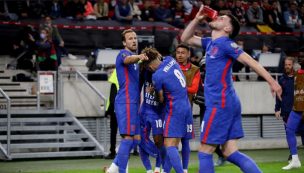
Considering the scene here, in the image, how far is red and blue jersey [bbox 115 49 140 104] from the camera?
1289 centimetres

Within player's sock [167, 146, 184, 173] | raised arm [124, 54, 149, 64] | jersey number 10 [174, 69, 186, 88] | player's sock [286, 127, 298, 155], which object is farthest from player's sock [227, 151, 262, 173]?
player's sock [286, 127, 298, 155]

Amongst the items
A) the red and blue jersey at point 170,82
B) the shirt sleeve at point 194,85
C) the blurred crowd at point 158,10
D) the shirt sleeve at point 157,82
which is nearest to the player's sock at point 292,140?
the shirt sleeve at point 194,85

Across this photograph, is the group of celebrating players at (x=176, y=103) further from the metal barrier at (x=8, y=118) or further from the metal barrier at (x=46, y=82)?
the metal barrier at (x=46, y=82)

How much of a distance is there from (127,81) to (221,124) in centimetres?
301

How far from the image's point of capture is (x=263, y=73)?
959cm

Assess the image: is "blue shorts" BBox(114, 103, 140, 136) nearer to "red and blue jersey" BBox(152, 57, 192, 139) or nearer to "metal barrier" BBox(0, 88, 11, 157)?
"red and blue jersey" BBox(152, 57, 192, 139)

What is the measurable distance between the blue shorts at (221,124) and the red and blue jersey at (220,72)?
0.08 m

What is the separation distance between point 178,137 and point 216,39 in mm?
2525

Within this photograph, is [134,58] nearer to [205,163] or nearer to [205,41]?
[205,41]

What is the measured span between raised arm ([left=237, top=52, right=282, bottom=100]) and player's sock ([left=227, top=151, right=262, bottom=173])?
3.18 feet

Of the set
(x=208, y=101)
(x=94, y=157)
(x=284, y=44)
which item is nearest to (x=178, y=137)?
(x=208, y=101)

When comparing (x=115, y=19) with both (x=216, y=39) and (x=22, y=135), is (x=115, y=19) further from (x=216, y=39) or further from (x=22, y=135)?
(x=216, y=39)

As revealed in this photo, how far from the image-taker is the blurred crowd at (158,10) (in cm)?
2503

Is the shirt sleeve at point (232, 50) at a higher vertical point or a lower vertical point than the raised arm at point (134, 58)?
higher
